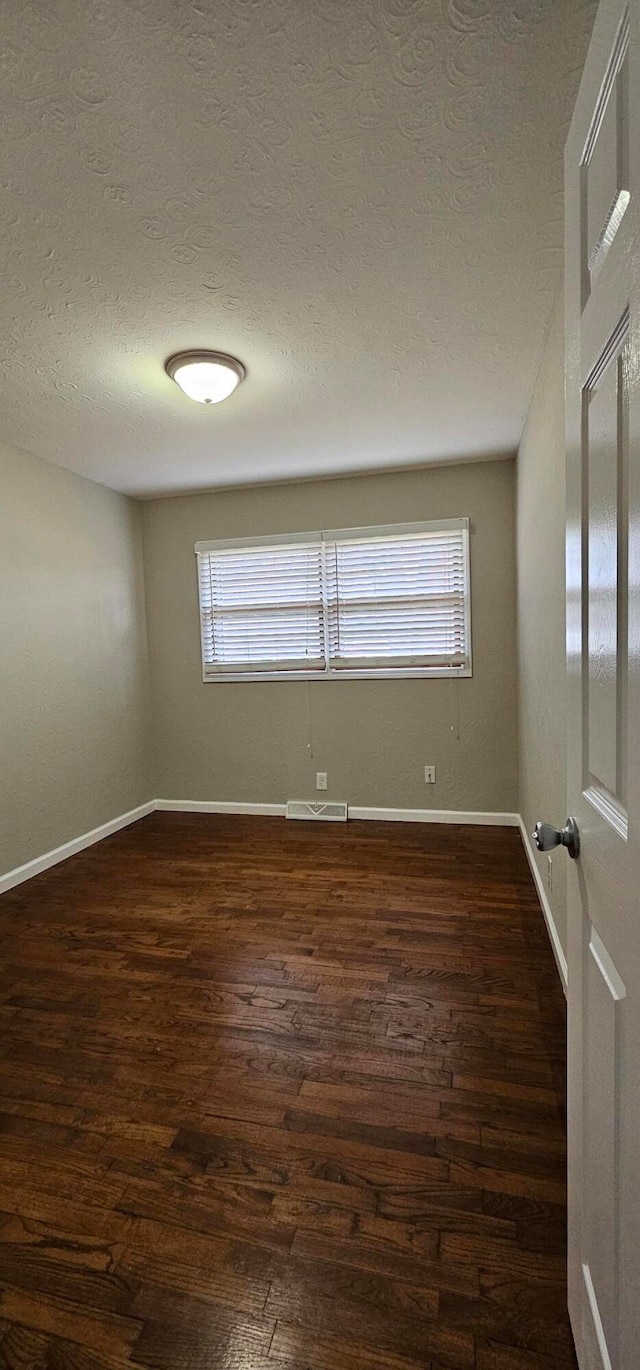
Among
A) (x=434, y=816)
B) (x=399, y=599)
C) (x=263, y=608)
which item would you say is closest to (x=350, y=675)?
(x=399, y=599)

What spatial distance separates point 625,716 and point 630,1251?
625mm

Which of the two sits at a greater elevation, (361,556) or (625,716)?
(361,556)

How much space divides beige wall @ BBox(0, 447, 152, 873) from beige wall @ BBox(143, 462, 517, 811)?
0.86 ft

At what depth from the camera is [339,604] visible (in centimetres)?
395

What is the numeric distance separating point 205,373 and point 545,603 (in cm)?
168

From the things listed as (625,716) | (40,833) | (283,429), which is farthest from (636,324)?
(40,833)

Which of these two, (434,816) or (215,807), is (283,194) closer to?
(434,816)

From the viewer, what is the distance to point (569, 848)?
938mm

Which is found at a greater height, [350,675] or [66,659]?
[66,659]

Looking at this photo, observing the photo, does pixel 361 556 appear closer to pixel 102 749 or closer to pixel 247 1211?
pixel 102 749

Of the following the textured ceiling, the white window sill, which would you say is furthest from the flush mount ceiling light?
the white window sill

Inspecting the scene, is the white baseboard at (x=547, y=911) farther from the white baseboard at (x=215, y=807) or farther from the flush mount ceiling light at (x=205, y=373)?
the flush mount ceiling light at (x=205, y=373)

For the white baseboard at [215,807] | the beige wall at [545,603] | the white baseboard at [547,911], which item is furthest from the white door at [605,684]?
the white baseboard at [215,807]

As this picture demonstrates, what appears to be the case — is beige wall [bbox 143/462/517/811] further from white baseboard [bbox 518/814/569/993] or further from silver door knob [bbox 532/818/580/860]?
silver door knob [bbox 532/818/580/860]
